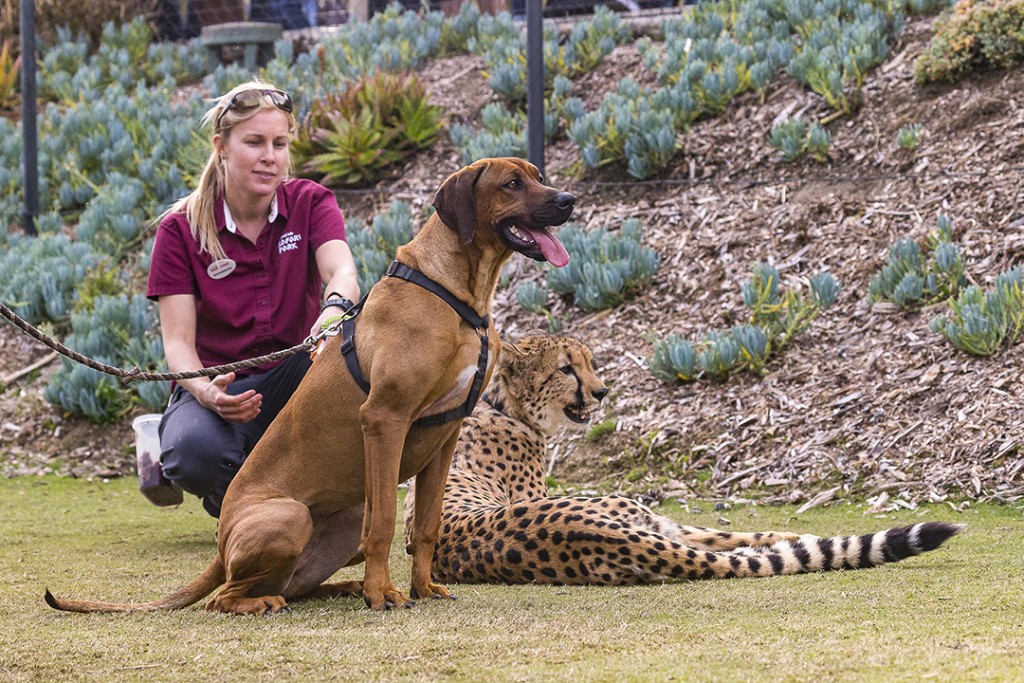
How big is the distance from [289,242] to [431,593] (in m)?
1.78

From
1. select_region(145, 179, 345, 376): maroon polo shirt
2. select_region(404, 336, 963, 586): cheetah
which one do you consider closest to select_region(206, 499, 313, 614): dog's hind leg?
select_region(404, 336, 963, 586): cheetah

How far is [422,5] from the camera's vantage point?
14.6m

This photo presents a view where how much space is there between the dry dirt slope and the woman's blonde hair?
2603 millimetres

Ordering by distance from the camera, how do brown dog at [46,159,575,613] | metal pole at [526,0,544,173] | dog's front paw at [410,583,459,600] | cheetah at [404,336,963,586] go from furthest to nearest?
metal pole at [526,0,544,173], cheetah at [404,336,963,586], dog's front paw at [410,583,459,600], brown dog at [46,159,575,613]

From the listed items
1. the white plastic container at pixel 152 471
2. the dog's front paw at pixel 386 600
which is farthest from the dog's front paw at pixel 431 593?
the white plastic container at pixel 152 471

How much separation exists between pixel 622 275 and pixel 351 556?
158 inches

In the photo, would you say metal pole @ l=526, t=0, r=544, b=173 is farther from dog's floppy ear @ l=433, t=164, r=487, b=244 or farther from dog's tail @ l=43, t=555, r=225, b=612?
dog's tail @ l=43, t=555, r=225, b=612

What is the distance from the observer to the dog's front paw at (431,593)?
414cm

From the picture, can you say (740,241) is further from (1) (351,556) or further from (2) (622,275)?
(1) (351,556)

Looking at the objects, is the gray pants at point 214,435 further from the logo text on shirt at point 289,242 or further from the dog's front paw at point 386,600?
the dog's front paw at point 386,600

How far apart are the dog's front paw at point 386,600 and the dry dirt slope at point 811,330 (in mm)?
2723

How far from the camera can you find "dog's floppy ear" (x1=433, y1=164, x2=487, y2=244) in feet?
13.4

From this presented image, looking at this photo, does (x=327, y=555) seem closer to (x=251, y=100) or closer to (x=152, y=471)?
(x=152, y=471)

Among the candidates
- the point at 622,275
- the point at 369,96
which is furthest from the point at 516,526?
the point at 369,96
